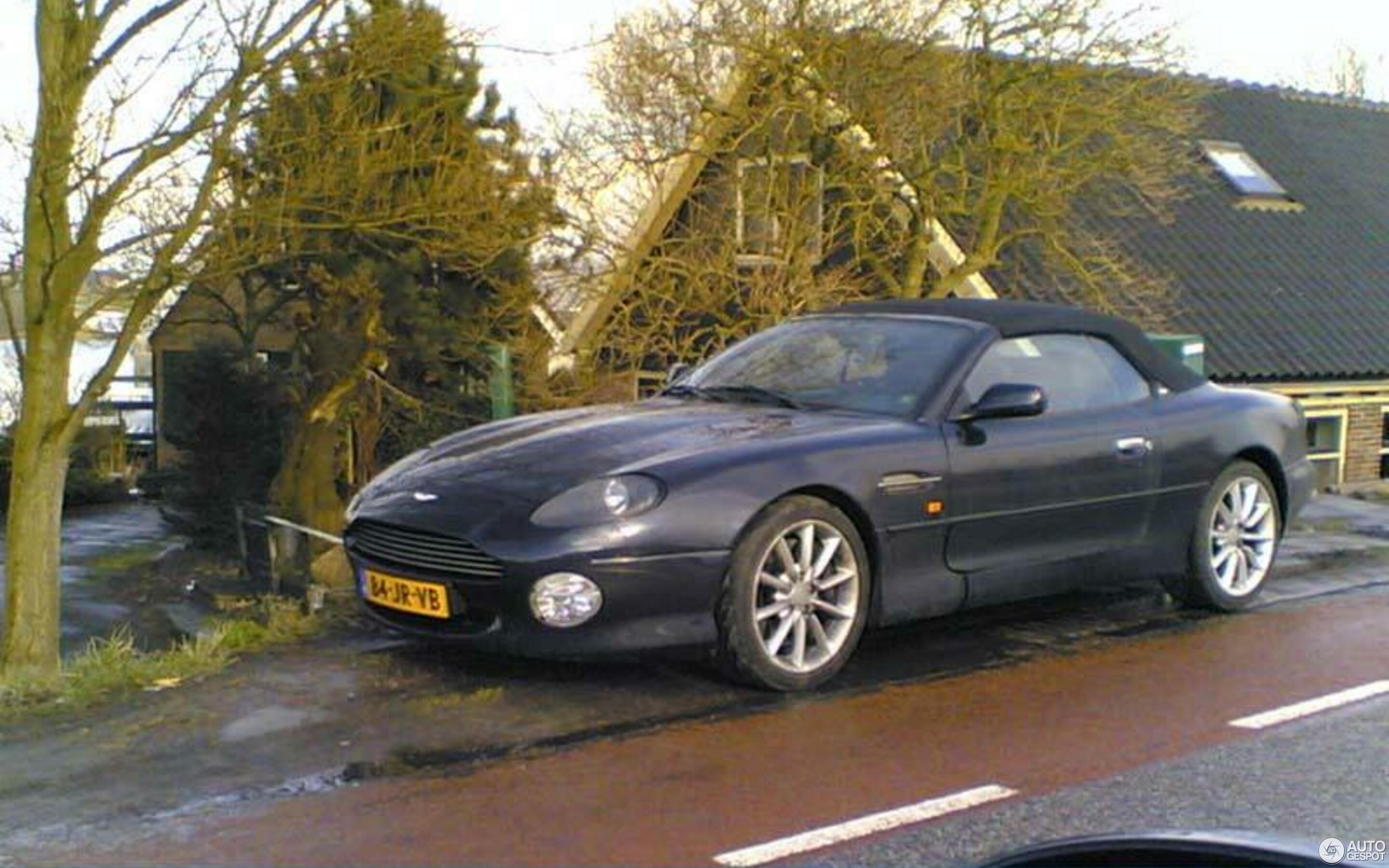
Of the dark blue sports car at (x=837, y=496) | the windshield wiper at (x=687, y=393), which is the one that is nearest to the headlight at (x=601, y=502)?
the dark blue sports car at (x=837, y=496)

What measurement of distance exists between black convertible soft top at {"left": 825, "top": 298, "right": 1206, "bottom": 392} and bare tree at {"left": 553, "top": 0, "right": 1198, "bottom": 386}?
5.24 m

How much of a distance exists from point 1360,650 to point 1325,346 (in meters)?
13.1

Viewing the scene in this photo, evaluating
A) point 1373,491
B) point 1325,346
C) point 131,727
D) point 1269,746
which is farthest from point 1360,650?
point 1325,346

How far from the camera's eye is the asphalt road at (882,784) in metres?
3.87

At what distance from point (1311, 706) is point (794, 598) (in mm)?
1963

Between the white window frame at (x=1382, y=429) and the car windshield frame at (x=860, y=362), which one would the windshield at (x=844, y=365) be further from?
the white window frame at (x=1382, y=429)

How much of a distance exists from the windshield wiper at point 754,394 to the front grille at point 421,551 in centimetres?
165

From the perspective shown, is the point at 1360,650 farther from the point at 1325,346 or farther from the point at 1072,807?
the point at 1325,346

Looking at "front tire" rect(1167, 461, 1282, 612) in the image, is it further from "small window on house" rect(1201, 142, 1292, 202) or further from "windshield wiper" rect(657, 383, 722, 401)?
"small window on house" rect(1201, 142, 1292, 202)

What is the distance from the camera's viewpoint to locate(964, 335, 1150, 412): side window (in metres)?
6.30

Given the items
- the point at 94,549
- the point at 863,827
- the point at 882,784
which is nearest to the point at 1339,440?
the point at 882,784

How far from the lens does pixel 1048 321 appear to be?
6.67 meters

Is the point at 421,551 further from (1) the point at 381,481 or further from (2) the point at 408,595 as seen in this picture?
(1) the point at 381,481

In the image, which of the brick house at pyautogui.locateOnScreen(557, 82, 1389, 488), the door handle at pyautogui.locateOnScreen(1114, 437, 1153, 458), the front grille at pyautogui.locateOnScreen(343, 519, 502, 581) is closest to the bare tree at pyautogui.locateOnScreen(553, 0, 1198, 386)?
the brick house at pyautogui.locateOnScreen(557, 82, 1389, 488)
